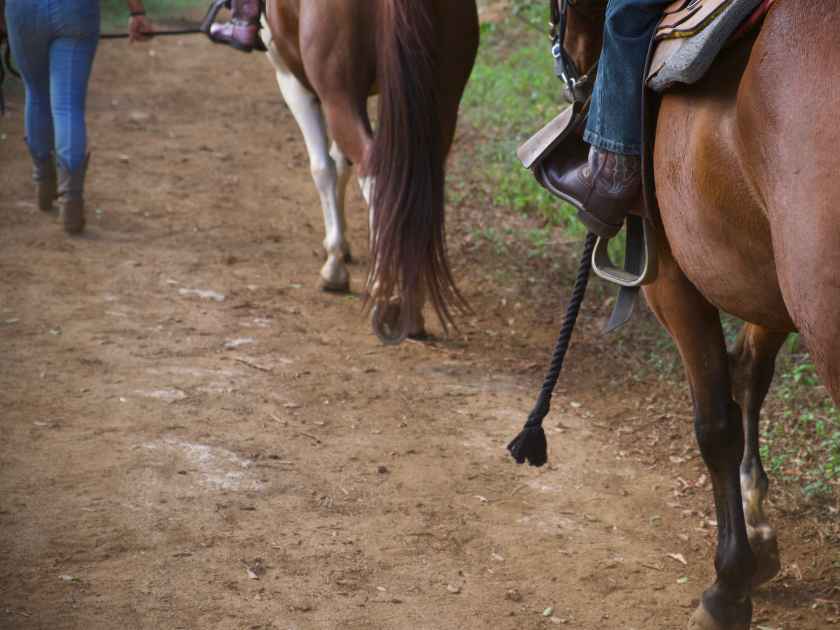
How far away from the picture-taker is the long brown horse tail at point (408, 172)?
507 cm

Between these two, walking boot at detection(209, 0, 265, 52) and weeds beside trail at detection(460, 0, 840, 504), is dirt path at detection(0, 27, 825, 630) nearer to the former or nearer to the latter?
weeds beside trail at detection(460, 0, 840, 504)

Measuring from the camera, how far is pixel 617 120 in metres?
2.95

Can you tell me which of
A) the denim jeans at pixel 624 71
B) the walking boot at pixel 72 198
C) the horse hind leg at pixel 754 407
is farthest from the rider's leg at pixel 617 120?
the walking boot at pixel 72 198

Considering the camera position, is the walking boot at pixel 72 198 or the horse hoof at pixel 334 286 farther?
the walking boot at pixel 72 198

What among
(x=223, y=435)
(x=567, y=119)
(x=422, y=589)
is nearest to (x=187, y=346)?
(x=223, y=435)

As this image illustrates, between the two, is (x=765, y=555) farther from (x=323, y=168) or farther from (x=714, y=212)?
(x=323, y=168)

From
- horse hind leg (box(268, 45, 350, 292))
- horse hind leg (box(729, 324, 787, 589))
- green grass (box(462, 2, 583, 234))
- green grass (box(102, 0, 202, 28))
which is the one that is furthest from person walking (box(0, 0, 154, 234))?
green grass (box(102, 0, 202, 28))

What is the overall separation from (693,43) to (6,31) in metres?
5.65

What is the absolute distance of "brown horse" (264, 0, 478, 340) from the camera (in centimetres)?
507

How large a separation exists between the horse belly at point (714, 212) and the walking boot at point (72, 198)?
4.99 meters

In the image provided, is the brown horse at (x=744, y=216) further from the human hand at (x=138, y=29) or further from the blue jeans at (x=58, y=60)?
the human hand at (x=138, y=29)

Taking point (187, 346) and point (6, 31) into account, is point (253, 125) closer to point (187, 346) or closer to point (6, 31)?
point (6, 31)

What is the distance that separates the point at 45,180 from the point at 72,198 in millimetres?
568

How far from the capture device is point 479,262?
270 inches
